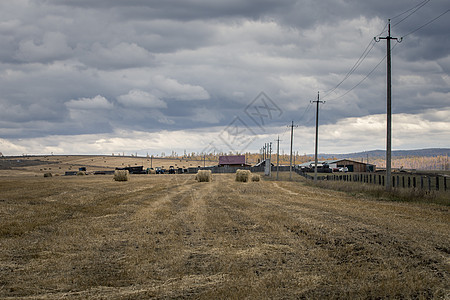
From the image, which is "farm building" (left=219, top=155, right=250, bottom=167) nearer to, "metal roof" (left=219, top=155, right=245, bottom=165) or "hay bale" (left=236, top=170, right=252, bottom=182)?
"metal roof" (left=219, top=155, right=245, bottom=165)

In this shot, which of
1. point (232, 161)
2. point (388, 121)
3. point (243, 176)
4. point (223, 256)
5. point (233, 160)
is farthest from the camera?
point (233, 160)

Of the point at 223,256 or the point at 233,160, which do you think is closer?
the point at 223,256

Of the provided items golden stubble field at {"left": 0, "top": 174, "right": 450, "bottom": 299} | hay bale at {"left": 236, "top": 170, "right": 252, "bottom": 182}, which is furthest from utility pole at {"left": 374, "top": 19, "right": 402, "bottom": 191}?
hay bale at {"left": 236, "top": 170, "right": 252, "bottom": 182}

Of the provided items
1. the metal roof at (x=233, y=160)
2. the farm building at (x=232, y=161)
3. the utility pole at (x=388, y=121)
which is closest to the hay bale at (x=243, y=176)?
the utility pole at (x=388, y=121)

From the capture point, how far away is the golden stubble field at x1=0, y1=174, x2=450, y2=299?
20.8 feet

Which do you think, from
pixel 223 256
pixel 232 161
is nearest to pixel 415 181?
pixel 223 256

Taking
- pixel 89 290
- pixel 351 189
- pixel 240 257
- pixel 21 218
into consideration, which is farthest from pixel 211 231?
pixel 351 189

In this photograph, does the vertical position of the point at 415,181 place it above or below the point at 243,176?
above

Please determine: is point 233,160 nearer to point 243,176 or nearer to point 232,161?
point 232,161

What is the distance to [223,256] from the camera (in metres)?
8.46

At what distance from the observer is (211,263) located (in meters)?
7.96

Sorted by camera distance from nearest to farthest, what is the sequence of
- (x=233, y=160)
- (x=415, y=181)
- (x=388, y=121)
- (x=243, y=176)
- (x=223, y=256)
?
1. (x=223, y=256)
2. (x=388, y=121)
3. (x=415, y=181)
4. (x=243, y=176)
5. (x=233, y=160)

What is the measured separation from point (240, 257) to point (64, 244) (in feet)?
14.1

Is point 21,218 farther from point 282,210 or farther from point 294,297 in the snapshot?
point 294,297
